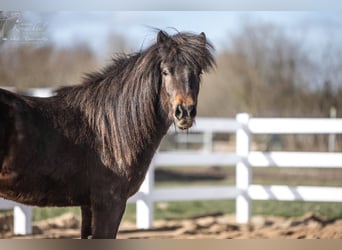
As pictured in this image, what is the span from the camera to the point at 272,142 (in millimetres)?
13906

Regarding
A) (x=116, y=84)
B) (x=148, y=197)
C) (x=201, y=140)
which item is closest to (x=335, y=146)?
(x=201, y=140)

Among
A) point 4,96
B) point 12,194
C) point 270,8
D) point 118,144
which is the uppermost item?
point 270,8

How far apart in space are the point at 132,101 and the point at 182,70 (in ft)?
1.34

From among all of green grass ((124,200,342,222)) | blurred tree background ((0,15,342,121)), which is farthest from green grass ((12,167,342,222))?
blurred tree background ((0,15,342,121))

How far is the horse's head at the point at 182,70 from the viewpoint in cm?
346

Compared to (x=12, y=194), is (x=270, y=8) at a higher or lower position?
higher

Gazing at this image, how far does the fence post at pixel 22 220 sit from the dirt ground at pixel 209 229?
9cm

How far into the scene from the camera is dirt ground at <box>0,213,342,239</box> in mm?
5516

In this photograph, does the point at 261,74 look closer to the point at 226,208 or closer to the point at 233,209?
the point at 226,208

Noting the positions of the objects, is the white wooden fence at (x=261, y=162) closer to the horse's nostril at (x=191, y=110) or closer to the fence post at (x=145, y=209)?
the fence post at (x=145, y=209)

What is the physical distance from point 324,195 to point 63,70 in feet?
21.1

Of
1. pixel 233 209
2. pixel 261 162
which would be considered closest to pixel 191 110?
pixel 261 162

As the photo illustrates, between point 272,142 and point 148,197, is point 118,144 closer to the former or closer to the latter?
point 148,197

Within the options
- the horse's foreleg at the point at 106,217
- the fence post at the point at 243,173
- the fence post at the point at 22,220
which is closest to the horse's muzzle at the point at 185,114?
the horse's foreleg at the point at 106,217
